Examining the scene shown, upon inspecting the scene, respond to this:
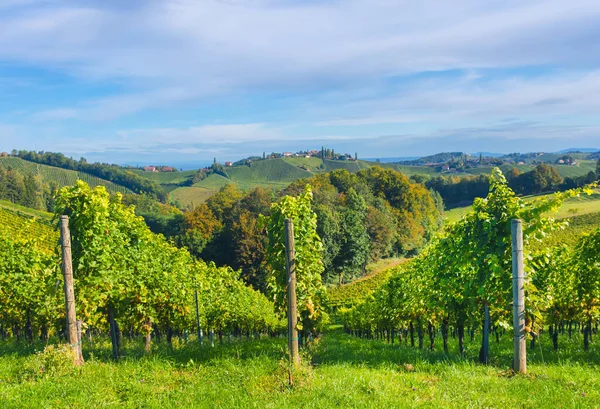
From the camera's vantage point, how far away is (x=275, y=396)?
220 inches

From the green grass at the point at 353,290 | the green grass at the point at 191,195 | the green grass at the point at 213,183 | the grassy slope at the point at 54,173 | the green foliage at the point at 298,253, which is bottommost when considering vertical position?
the green grass at the point at 353,290

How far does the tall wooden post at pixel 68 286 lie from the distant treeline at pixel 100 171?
167m

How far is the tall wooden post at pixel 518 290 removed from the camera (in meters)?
6.34

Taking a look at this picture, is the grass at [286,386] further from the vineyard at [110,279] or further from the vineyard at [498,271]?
the vineyard at [110,279]

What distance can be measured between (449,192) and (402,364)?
129 metres

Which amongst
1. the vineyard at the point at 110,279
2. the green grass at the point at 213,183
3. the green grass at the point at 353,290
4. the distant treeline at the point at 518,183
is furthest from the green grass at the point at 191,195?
the vineyard at the point at 110,279

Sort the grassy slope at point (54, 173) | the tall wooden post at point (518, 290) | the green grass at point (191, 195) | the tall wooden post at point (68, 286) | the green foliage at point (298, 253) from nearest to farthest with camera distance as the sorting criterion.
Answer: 1. the tall wooden post at point (518, 290)
2. the tall wooden post at point (68, 286)
3. the green foliage at point (298, 253)
4. the green grass at point (191, 195)
5. the grassy slope at point (54, 173)

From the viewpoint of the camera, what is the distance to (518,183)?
109812mm

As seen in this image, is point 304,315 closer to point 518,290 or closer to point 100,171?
point 518,290

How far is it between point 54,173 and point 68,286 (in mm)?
202460

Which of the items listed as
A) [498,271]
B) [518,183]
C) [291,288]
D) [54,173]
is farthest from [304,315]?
[54,173]

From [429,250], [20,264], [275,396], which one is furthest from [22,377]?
[429,250]

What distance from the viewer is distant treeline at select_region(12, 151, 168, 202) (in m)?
173

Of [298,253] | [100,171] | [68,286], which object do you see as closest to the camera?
[68,286]
